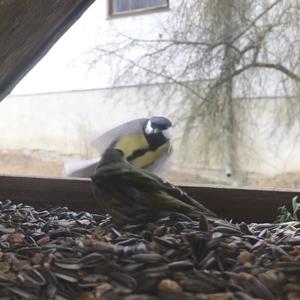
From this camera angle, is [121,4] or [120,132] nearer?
[120,132]

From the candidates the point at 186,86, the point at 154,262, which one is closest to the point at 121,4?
the point at 186,86

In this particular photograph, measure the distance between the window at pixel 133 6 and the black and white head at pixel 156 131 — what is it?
1.98 feet

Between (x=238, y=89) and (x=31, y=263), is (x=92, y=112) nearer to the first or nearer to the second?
(x=238, y=89)

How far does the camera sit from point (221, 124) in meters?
1.48

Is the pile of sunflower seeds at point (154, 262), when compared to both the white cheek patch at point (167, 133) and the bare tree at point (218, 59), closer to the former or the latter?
the white cheek patch at point (167, 133)

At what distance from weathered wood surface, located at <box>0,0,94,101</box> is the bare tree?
0.78m

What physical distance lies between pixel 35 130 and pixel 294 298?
1178 mm

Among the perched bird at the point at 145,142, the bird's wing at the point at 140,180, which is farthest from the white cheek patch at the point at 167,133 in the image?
the bird's wing at the point at 140,180

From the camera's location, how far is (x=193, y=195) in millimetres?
877

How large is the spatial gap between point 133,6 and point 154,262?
3.21 feet

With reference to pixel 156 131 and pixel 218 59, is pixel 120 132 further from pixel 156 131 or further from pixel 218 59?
pixel 218 59

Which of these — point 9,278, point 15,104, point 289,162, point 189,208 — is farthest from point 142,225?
point 15,104

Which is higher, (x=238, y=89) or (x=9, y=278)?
(x=238, y=89)

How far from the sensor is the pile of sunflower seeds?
47cm
